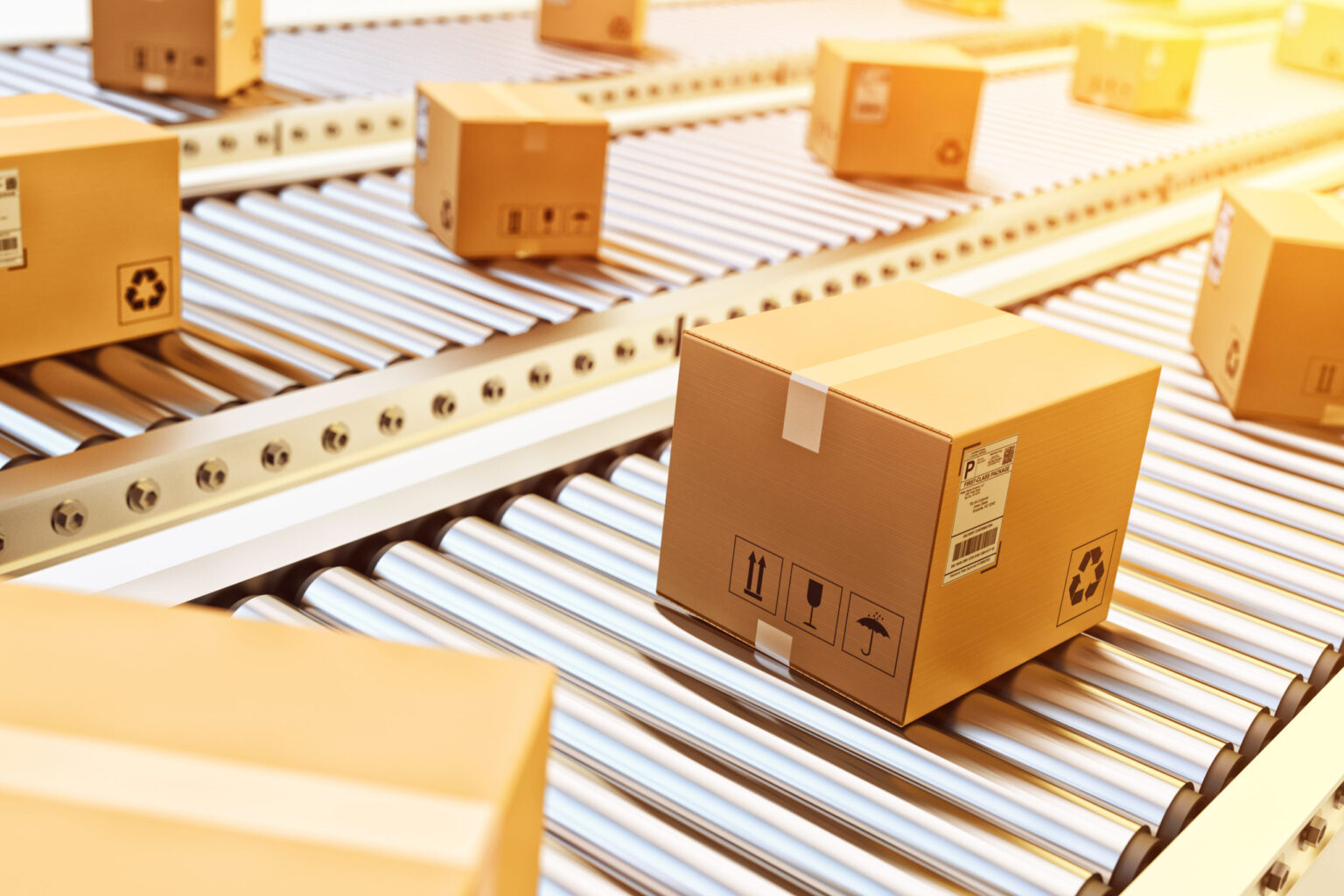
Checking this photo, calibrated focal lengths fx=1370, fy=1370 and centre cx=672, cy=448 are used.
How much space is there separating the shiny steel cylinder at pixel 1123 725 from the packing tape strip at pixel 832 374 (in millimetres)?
471

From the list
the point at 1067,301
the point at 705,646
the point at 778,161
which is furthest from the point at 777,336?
the point at 778,161

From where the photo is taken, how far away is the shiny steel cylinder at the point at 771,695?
1.65 meters

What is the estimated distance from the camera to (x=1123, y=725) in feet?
6.09

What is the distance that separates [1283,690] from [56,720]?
165 centimetres

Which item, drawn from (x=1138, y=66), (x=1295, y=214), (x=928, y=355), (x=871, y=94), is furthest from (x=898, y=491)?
(x=1138, y=66)

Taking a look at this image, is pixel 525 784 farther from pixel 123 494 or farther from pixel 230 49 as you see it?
pixel 230 49

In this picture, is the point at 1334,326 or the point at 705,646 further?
the point at 1334,326

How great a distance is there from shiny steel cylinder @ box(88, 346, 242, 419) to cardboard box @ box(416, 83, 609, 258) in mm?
967

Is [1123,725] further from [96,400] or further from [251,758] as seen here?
[96,400]

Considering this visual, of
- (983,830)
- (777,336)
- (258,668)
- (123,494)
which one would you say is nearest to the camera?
(258,668)

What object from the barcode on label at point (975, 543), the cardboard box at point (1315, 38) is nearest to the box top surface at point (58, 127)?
the barcode on label at point (975, 543)

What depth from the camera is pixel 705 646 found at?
195 centimetres

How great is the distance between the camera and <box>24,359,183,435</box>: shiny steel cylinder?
2.44 meters

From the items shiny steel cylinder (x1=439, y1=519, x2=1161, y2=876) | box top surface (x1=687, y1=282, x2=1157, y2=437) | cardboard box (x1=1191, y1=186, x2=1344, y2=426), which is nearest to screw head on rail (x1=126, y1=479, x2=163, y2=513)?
shiny steel cylinder (x1=439, y1=519, x2=1161, y2=876)
